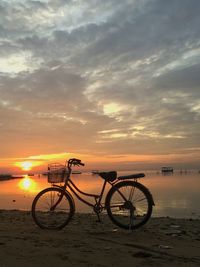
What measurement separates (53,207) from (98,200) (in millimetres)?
968

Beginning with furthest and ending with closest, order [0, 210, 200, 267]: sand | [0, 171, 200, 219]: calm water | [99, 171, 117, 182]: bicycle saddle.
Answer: [0, 171, 200, 219]: calm water
[99, 171, 117, 182]: bicycle saddle
[0, 210, 200, 267]: sand

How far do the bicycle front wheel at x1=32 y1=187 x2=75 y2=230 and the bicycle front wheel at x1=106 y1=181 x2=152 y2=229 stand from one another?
32.0 inches

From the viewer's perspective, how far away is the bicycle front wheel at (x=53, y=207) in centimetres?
784

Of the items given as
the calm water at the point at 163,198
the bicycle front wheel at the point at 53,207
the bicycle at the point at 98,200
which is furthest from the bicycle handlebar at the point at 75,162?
the calm water at the point at 163,198

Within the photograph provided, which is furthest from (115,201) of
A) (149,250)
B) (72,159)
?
(149,250)

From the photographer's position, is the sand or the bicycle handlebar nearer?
the sand

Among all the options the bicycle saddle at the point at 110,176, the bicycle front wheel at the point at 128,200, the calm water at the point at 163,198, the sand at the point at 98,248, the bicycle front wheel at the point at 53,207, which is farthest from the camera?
the calm water at the point at 163,198

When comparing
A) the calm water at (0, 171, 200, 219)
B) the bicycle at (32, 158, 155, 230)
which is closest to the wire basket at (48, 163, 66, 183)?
the bicycle at (32, 158, 155, 230)

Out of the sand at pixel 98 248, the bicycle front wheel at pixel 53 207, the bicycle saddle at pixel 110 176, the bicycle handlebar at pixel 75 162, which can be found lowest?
the sand at pixel 98 248

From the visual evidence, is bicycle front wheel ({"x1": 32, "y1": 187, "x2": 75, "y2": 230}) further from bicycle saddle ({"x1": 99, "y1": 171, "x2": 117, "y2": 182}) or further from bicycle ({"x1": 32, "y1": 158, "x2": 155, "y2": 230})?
bicycle saddle ({"x1": 99, "y1": 171, "x2": 117, "y2": 182})

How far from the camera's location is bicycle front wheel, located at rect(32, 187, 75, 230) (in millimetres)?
7836

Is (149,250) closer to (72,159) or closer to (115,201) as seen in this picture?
(115,201)

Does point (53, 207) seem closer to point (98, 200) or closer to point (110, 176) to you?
point (98, 200)

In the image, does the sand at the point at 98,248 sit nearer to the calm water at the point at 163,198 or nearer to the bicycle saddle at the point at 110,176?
the bicycle saddle at the point at 110,176
